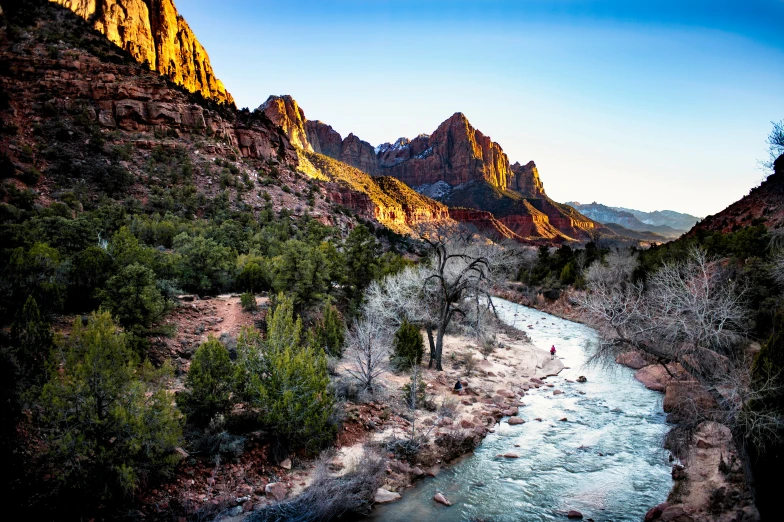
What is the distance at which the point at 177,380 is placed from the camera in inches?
435

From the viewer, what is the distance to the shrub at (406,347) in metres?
16.2

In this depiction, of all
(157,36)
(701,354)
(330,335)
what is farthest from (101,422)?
(157,36)

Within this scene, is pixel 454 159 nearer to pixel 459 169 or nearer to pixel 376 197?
pixel 459 169

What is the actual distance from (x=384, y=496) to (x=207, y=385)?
4.84 metres

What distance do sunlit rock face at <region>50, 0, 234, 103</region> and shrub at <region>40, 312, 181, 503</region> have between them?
64075 mm

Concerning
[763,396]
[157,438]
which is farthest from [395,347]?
[763,396]

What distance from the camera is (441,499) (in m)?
8.68

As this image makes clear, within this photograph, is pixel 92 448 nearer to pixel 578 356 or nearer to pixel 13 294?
pixel 13 294

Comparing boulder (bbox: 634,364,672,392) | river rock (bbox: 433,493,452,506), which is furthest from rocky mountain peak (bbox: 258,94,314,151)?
river rock (bbox: 433,493,452,506)

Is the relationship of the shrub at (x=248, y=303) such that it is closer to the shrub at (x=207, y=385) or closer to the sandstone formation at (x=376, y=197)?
the shrub at (x=207, y=385)

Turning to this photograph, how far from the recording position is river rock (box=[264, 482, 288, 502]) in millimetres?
7957

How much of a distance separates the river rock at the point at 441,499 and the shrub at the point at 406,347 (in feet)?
23.7

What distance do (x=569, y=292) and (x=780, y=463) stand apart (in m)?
33.2

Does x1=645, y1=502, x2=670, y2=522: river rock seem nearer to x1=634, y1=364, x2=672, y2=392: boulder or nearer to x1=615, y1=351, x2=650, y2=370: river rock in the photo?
x1=634, y1=364, x2=672, y2=392: boulder
